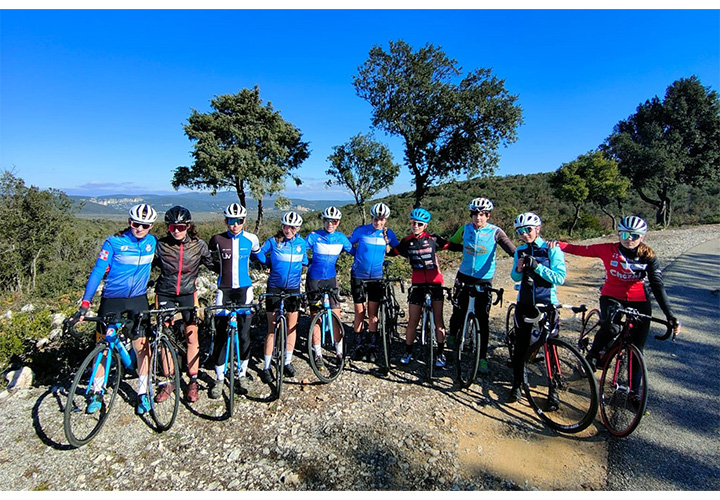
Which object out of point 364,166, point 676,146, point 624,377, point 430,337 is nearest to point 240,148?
point 364,166

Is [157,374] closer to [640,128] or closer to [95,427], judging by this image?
[95,427]

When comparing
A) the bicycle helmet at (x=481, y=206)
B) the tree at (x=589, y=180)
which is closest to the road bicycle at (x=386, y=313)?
the bicycle helmet at (x=481, y=206)

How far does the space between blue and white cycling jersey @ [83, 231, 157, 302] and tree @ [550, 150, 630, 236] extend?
75.0 ft

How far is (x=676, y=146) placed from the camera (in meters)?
24.5

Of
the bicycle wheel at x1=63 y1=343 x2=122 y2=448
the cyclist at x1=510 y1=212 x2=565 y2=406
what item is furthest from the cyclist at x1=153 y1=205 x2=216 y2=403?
the cyclist at x1=510 y1=212 x2=565 y2=406

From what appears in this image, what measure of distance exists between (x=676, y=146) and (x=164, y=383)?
1320 inches

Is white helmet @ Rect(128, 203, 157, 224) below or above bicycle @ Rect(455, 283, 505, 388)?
above

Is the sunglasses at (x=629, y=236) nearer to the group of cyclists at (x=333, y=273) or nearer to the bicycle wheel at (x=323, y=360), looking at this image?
the group of cyclists at (x=333, y=273)

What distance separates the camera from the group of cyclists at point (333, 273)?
3.81 m

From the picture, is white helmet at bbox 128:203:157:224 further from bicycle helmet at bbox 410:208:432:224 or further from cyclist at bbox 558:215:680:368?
cyclist at bbox 558:215:680:368

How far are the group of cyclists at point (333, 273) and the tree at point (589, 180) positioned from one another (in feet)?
64.6

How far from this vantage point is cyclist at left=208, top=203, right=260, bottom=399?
425 centimetres

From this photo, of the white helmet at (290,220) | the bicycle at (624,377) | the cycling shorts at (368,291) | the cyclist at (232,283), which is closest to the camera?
the bicycle at (624,377)

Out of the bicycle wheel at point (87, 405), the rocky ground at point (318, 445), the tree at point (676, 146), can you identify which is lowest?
the rocky ground at point (318, 445)
